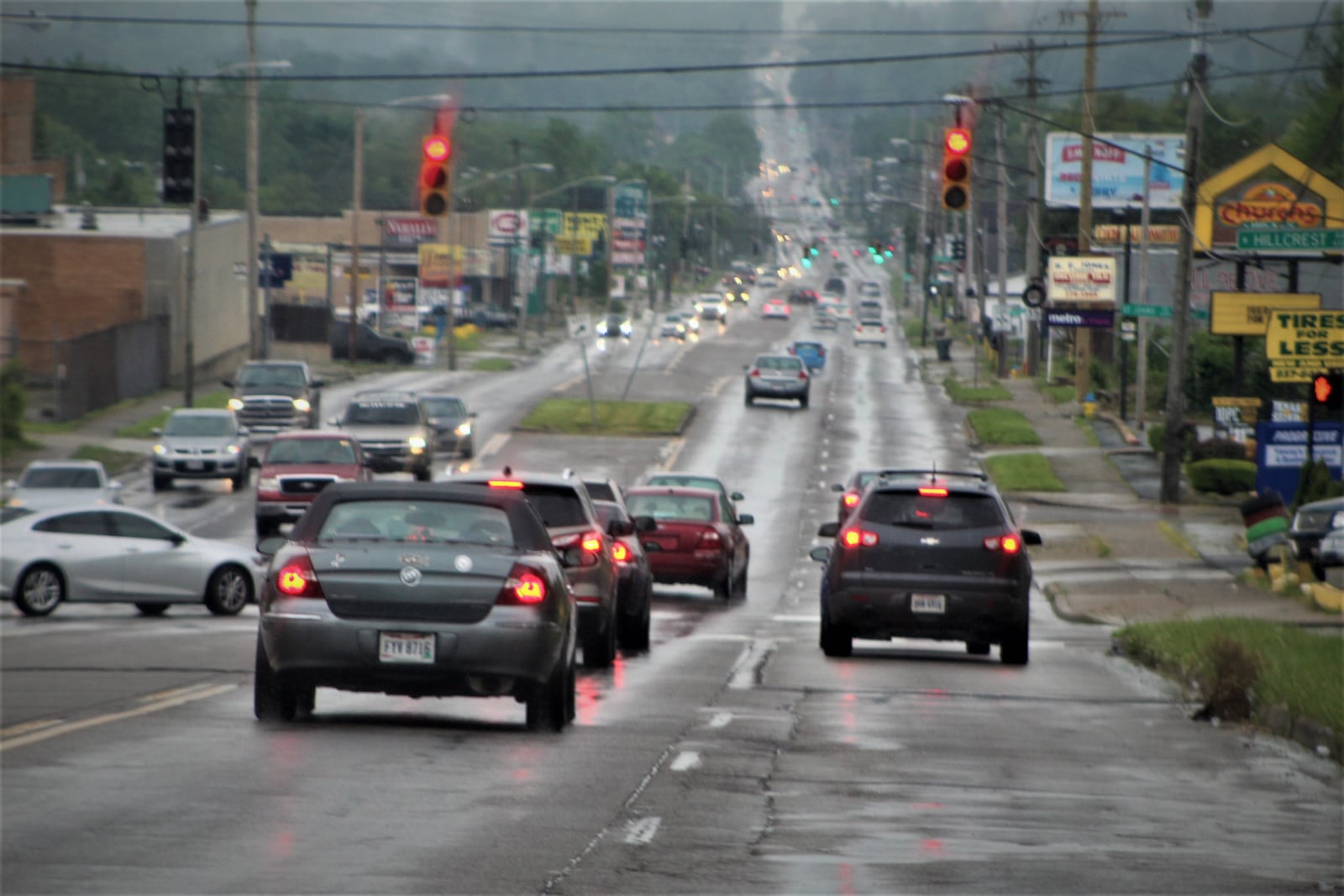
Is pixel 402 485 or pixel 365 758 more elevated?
pixel 402 485

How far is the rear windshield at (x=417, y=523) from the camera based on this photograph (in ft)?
41.4

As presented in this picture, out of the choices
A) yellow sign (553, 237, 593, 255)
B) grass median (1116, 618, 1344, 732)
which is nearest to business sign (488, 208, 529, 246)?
yellow sign (553, 237, 593, 255)

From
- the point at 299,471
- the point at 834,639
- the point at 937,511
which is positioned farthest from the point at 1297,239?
the point at 834,639

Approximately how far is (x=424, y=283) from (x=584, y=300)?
38.1 metres

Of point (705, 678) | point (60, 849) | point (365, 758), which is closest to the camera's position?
point (60, 849)

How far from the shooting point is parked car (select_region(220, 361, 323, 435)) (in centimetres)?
5088

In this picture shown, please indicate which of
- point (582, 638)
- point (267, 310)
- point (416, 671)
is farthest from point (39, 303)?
point (416, 671)

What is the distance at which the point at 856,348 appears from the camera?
10344cm

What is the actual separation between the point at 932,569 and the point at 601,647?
10.9 ft

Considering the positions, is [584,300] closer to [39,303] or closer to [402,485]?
[39,303]

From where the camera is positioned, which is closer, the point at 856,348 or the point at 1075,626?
the point at 1075,626

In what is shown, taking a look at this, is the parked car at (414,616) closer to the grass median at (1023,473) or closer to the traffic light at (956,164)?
the traffic light at (956,164)

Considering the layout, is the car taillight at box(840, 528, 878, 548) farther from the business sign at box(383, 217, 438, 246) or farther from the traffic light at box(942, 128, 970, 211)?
the business sign at box(383, 217, 438, 246)

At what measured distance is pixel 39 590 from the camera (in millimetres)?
24922
